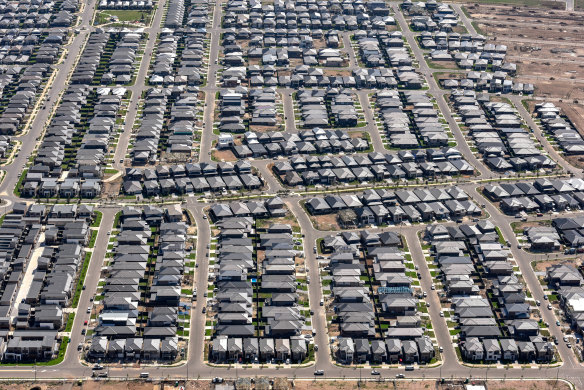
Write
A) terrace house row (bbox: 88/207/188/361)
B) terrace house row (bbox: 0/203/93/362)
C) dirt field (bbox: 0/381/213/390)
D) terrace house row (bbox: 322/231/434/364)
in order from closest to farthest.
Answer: dirt field (bbox: 0/381/213/390) → terrace house row (bbox: 0/203/93/362) → terrace house row (bbox: 88/207/188/361) → terrace house row (bbox: 322/231/434/364)

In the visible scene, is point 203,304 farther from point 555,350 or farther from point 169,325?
point 555,350

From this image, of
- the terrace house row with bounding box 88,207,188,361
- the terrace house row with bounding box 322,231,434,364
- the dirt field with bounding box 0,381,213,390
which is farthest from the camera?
the terrace house row with bounding box 322,231,434,364

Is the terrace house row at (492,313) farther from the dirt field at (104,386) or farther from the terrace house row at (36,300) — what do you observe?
the terrace house row at (36,300)

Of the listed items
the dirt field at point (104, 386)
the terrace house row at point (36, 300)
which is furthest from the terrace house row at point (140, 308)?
the terrace house row at point (36, 300)

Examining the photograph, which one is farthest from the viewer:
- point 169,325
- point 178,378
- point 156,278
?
point 156,278

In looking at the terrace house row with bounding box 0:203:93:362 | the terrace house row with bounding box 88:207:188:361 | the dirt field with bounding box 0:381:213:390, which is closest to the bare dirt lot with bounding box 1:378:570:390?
the dirt field with bounding box 0:381:213:390

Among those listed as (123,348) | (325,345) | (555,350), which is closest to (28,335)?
(123,348)

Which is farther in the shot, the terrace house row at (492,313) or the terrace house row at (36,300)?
the terrace house row at (492,313)

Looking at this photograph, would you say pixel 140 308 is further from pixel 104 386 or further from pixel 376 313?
pixel 376 313


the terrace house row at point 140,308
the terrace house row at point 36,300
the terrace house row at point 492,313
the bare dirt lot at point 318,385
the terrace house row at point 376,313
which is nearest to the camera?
the bare dirt lot at point 318,385

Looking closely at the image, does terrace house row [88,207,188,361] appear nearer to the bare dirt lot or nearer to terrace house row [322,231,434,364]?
the bare dirt lot

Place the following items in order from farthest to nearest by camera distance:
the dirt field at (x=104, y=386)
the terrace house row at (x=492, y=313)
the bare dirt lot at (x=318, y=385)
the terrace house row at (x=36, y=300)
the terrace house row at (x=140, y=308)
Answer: the terrace house row at (x=492, y=313)
the terrace house row at (x=140, y=308)
the terrace house row at (x=36, y=300)
the bare dirt lot at (x=318, y=385)
the dirt field at (x=104, y=386)
